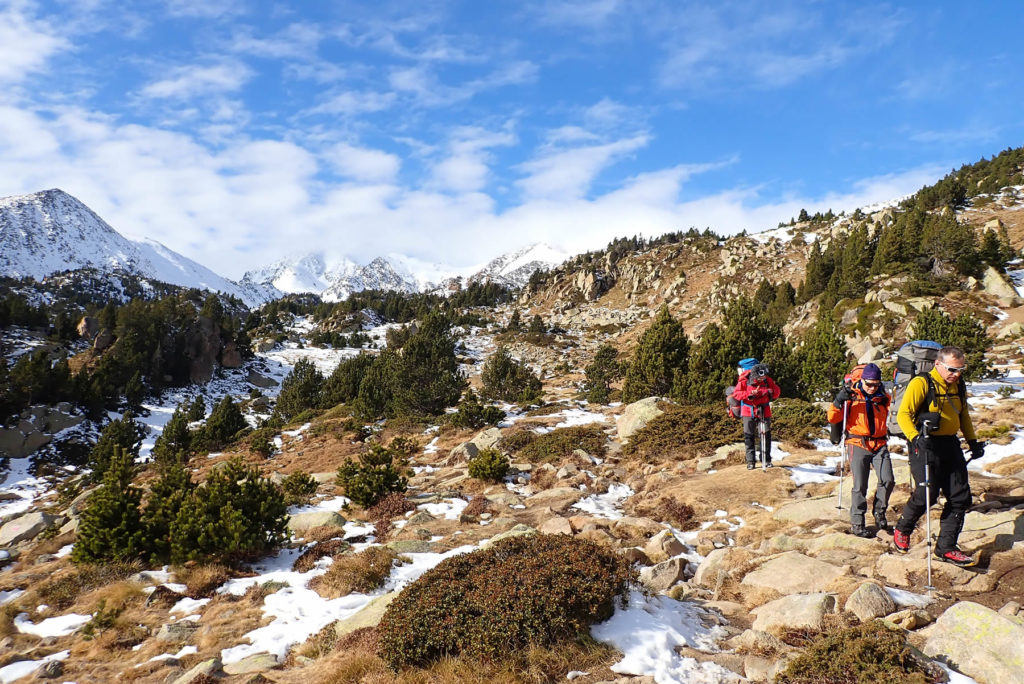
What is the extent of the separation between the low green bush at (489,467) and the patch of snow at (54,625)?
8.29 metres

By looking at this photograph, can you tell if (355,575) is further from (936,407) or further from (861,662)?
(936,407)

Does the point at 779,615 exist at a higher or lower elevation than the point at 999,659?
lower

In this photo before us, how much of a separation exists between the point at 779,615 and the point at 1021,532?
3760mm

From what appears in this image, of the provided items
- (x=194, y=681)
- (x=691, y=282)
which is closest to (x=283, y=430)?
(x=194, y=681)

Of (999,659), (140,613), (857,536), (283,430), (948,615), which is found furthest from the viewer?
(283,430)

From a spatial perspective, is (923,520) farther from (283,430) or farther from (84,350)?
(84,350)

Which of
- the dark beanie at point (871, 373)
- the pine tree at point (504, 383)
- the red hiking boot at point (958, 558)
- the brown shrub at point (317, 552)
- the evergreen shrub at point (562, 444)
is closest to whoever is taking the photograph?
the red hiking boot at point (958, 558)

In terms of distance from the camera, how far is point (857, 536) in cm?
697

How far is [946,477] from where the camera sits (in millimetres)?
5898

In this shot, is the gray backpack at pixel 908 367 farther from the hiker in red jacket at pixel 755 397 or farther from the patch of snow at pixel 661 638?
the hiker in red jacket at pixel 755 397

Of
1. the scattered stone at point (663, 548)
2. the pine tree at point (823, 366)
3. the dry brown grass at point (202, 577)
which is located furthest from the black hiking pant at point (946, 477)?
the pine tree at point (823, 366)

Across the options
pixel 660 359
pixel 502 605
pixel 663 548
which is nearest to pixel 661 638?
pixel 502 605

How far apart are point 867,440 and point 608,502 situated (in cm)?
559

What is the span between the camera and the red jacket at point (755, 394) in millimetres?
10523
